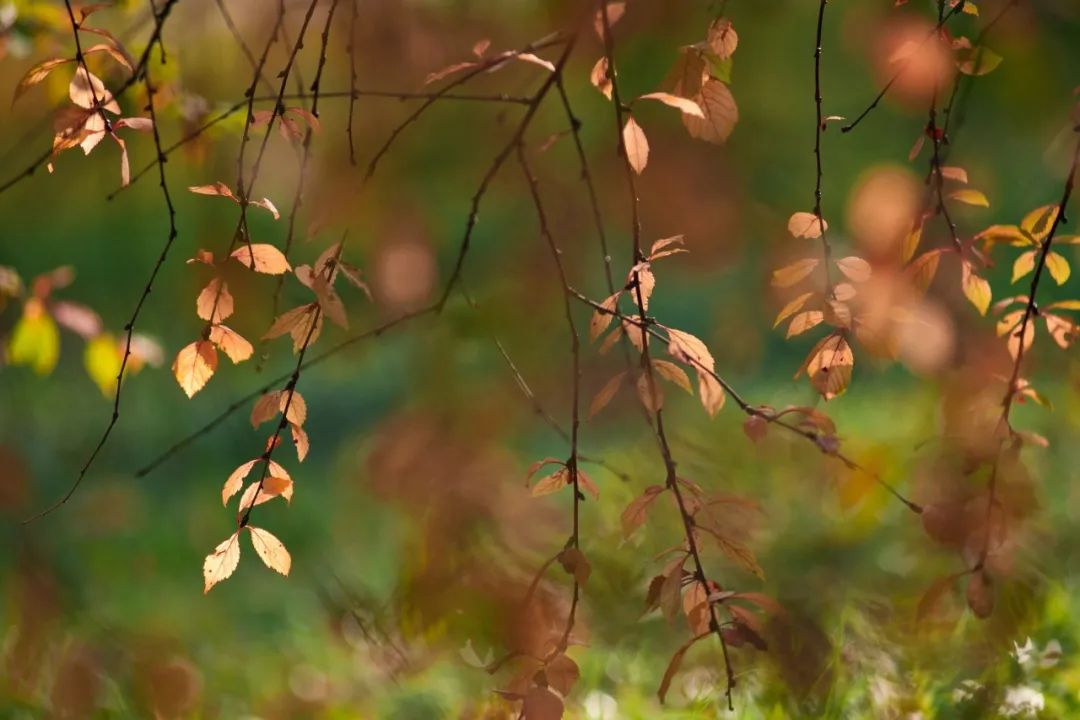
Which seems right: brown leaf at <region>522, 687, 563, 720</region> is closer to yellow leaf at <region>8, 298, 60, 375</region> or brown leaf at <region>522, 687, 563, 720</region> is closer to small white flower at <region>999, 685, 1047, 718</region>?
small white flower at <region>999, 685, 1047, 718</region>

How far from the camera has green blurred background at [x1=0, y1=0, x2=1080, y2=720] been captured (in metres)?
1.03

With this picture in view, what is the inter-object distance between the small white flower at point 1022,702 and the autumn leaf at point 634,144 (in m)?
0.99

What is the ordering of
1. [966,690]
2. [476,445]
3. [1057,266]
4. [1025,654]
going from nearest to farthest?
1. [476,445]
2. [1057,266]
3. [966,690]
4. [1025,654]

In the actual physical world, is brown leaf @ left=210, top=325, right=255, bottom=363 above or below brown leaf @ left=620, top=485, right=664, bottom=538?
above

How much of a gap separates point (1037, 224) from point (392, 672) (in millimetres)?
948

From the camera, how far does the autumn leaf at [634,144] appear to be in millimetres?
874

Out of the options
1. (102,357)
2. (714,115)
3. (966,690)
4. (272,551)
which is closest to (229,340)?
(272,551)

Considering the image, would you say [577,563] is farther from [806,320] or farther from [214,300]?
[214,300]

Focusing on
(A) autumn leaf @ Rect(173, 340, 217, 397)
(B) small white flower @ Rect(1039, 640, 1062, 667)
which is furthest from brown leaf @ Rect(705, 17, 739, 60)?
(B) small white flower @ Rect(1039, 640, 1062, 667)

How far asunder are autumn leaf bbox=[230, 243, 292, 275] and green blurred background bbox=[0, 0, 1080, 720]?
6 centimetres

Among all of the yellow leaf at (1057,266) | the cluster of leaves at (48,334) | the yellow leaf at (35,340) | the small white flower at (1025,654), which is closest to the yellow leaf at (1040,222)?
the yellow leaf at (1057,266)

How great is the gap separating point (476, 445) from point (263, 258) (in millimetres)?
224

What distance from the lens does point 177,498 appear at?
10.1 feet

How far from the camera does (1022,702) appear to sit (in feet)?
5.13
